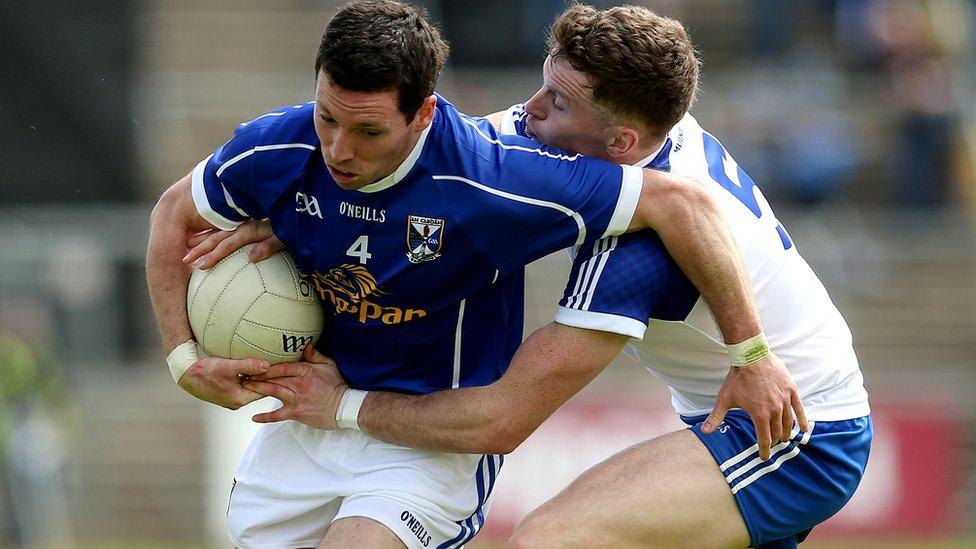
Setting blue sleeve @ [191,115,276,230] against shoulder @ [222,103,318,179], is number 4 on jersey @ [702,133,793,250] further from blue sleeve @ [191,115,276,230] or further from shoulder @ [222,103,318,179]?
blue sleeve @ [191,115,276,230]

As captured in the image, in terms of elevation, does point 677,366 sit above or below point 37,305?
above

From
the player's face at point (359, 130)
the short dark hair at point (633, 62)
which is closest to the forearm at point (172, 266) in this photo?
the player's face at point (359, 130)

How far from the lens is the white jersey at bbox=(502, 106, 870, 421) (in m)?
4.80

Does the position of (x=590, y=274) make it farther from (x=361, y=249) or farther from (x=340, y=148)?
(x=340, y=148)

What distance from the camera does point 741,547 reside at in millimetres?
5047

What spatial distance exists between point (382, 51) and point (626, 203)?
906 mm

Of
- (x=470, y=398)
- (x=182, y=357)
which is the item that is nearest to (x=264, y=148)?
(x=182, y=357)

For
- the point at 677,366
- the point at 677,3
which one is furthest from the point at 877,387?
the point at 677,366

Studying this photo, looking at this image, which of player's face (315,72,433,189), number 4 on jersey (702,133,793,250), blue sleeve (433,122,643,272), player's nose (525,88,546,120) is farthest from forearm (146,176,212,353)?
number 4 on jersey (702,133,793,250)

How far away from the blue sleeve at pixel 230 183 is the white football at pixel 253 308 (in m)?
0.13

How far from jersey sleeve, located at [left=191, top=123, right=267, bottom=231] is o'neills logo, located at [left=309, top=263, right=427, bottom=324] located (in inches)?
13.1

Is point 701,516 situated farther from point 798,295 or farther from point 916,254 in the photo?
point 916,254

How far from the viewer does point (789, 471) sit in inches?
198

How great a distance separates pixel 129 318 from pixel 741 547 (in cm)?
818
